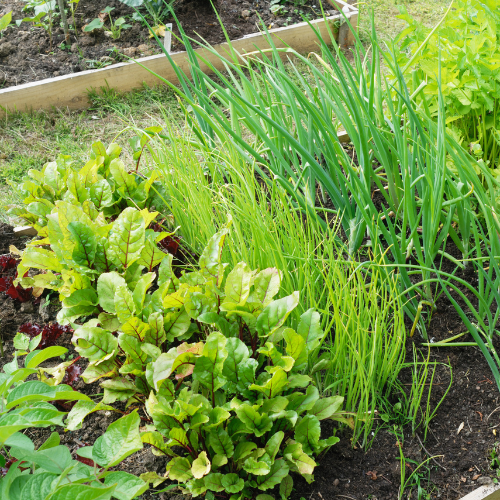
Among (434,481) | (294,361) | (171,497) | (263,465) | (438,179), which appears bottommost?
(434,481)

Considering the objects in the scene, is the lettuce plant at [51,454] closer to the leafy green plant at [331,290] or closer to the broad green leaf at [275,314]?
the broad green leaf at [275,314]

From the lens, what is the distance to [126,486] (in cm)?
96

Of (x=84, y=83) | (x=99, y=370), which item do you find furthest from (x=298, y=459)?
(x=84, y=83)

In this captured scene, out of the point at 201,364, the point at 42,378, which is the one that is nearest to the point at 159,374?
the point at 201,364

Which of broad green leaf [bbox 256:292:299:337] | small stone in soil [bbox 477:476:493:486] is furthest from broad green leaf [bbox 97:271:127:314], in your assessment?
small stone in soil [bbox 477:476:493:486]

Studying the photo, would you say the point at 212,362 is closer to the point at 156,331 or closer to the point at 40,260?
the point at 156,331

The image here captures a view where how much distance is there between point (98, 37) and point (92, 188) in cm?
257

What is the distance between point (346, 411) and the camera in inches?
54.4

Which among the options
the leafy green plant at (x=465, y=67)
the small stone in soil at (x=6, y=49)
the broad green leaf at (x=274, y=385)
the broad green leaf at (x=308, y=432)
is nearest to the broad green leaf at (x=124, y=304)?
the broad green leaf at (x=274, y=385)

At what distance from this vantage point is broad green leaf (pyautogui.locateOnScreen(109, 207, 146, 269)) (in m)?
1.58

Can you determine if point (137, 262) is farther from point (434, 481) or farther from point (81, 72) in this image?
point (81, 72)

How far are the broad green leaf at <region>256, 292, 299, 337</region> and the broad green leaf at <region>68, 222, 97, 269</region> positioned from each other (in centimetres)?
64

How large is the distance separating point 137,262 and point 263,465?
0.82 m

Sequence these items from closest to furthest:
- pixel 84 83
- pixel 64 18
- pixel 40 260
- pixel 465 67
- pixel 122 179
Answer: pixel 40 260
pixel 465 67
pixel 122 179
pixel 84 83
pixel 64 18
